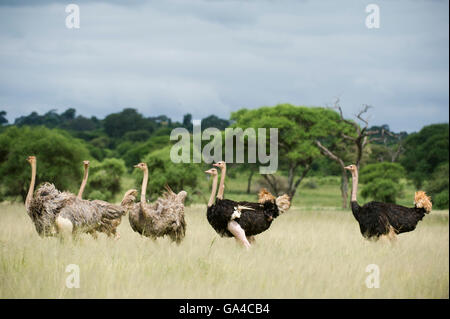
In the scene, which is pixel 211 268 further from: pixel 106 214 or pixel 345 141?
pixel 345 141

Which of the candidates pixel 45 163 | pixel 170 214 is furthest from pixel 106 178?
pixel 170 214

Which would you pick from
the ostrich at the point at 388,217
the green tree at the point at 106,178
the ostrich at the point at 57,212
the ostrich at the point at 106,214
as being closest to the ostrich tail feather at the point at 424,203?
the ostrich at the point at 388,217

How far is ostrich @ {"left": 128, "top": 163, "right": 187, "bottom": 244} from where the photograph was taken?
10.0 meters

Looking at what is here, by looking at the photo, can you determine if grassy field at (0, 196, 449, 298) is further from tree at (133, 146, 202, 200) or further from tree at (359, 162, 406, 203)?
tree at (359, 162, 406, 203)

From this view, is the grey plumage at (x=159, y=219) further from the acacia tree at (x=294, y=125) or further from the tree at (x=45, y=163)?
the acacia tree at (x=294, y=125)

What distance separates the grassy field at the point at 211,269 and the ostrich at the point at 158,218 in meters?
0.21

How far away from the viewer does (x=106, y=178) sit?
2883cm

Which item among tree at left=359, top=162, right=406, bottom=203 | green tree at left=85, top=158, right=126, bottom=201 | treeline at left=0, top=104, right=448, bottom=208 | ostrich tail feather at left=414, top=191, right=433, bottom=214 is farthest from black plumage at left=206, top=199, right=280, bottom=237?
tree at left=359, top=162, right=406, bottom=203

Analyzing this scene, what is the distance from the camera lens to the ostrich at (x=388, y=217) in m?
10.6

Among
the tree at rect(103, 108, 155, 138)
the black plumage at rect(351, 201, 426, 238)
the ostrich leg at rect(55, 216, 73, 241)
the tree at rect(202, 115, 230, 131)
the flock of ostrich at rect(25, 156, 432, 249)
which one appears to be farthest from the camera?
the tree at rect(103, 108, 155, 138)

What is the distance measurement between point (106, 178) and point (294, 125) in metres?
10.0

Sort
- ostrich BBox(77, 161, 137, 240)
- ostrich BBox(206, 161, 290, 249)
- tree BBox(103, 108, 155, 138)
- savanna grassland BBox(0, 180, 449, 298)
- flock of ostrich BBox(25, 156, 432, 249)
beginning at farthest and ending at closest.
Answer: tree BBox(103, 108, 155, 138)
ostrich BBox(77, 161, 137, 240)
ostrich BBox(206, 161, 290, 249)
flock of ostrich BBox(25, 156, 432, 249)
savanna grassland BBox(0, 180, 449, 298)

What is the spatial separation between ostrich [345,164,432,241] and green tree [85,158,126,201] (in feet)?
62.4
